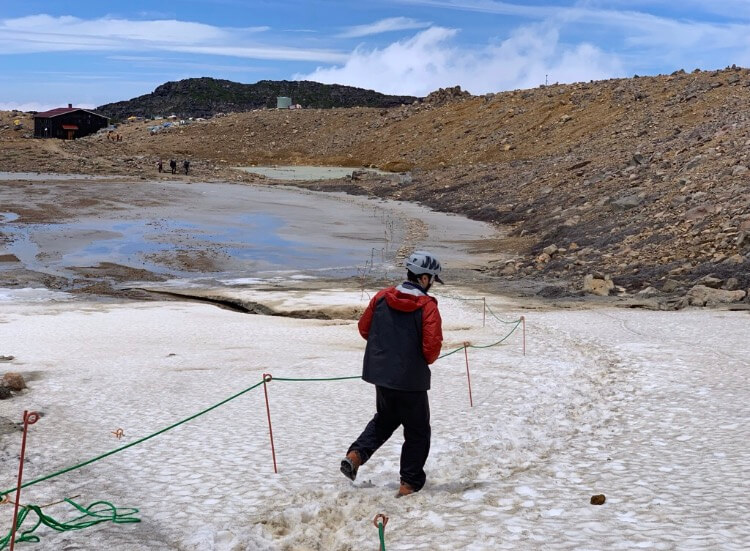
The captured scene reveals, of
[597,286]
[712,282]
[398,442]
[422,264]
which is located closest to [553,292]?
[597,286]

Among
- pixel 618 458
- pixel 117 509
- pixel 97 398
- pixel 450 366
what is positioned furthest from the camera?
pixel 450 366

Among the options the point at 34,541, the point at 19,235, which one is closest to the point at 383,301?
the point at 34,541

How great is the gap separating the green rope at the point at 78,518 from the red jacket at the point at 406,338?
6.10 ft

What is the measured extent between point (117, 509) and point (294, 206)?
3497 centimetres

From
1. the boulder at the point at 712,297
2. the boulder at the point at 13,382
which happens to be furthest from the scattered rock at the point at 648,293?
the boulder at the point at 13,382

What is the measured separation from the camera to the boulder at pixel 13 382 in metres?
9.12

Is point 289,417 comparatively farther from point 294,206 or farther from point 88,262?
point 294,206

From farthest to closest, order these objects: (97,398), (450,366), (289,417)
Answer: (450,366)
(97,398)
(289,417)

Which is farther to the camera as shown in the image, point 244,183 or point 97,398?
point 244,183

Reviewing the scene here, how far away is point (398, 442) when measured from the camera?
7.48m

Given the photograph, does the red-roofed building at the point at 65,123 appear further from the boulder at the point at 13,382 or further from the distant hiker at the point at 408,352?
the distant hiker at the point at 408,352

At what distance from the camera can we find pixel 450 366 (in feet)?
36.0

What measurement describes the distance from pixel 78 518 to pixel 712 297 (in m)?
13.5

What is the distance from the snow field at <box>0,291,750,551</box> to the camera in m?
5.48
